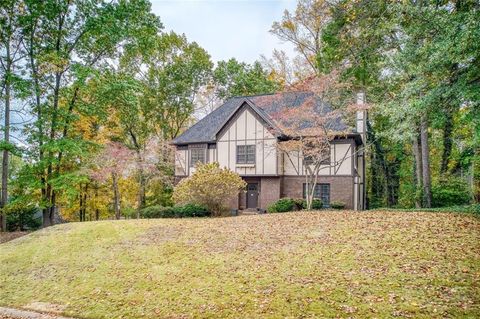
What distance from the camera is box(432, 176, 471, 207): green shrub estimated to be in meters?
19.6

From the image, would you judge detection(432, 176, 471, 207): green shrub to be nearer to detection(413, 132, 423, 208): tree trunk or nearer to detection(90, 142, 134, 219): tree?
detection(413, 132, 423, 208): tree trunk

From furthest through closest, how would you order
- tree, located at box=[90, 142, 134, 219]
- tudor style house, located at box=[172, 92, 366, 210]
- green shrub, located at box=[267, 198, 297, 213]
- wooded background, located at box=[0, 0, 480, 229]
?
tree, located at box=[90, 142, 134, 219] → tudor style house, located at box=[172, 92, 366, 210] → green shrub, located at box=[267, 198, 297, 213] → wooded background, located at box=[0, 0, 480, 229]

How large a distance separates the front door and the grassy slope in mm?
8334

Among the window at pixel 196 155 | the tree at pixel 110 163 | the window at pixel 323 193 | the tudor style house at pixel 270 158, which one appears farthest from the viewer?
the window at pixel 196 155

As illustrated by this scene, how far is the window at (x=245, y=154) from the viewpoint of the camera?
2206 centimetres

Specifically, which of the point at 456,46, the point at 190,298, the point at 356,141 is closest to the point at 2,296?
the point at 190,298

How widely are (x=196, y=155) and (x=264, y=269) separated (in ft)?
55.9

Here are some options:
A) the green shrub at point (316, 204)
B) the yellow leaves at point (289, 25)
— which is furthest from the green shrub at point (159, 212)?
the yellow leaves at point (289, 25)

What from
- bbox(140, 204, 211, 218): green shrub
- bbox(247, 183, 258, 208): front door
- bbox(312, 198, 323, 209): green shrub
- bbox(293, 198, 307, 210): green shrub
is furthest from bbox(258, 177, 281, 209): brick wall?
bbox(140, 204, 211, 218): green shrub

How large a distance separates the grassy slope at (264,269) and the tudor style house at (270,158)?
21.6 feet

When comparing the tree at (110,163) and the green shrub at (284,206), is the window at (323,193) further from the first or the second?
the tree at (110,163)

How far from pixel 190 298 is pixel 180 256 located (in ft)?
10.2

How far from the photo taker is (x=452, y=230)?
10281 millimetres

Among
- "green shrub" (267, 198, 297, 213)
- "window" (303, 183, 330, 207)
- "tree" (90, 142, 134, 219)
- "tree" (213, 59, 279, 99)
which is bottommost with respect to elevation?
"green shrub" (267, 198, 297, 213)
